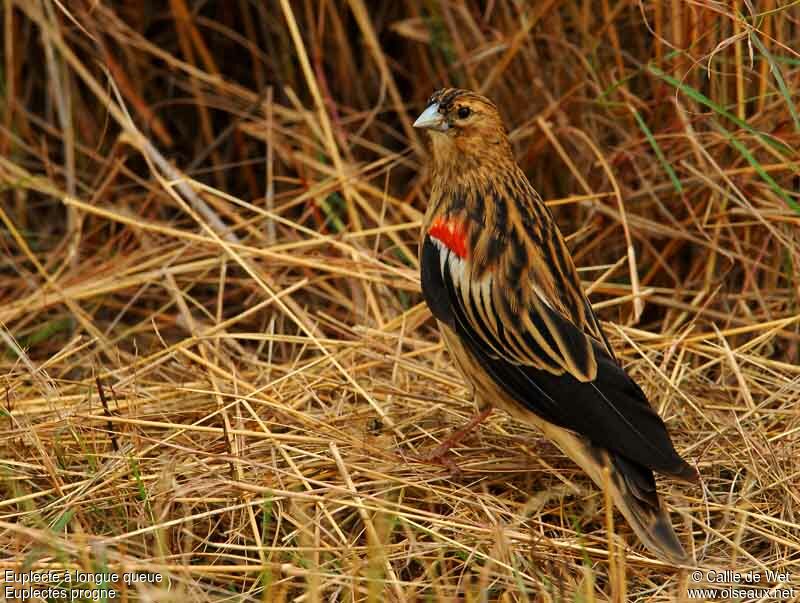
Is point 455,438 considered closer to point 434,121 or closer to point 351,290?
point 434,121

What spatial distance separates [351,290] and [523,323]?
1.69 m

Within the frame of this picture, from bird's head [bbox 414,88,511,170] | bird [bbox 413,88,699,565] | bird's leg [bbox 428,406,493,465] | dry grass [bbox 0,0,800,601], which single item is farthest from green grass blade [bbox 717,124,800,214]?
bird's leg [bbox 428,406,493,465]

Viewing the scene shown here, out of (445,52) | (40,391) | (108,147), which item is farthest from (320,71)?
(40,391)

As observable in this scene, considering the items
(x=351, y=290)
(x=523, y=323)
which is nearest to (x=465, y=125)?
(x=523, y=323)

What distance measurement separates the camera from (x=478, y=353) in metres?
3.89

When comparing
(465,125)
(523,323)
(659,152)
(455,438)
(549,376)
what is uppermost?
(465,125)

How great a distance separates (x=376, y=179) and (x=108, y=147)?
1422 mm

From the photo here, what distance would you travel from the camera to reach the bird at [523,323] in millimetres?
3549

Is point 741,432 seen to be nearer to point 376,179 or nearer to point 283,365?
point 283,365

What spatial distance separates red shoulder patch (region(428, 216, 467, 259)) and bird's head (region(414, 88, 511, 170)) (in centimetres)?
21

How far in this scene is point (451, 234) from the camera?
402 centimetres

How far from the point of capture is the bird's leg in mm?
4012

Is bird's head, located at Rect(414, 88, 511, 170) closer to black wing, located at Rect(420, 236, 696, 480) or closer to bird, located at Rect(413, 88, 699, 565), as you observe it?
bird, located at Rect(413, 88, 699, 565)

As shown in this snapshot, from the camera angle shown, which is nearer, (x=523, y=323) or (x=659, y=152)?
(x=523, y=323)
